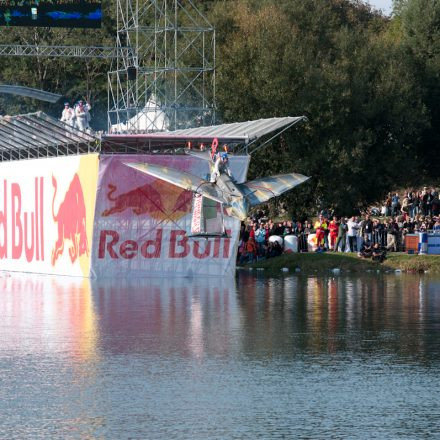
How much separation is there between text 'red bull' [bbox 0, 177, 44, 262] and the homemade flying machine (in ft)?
20.3

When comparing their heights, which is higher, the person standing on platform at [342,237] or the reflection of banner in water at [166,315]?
the person standing on platform at [342,237]

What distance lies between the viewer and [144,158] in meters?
37.8

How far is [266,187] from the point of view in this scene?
125 feet

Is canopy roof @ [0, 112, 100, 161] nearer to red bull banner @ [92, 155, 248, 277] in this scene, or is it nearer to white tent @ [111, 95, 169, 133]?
red bull banner @ [92, 155, 248, 277]

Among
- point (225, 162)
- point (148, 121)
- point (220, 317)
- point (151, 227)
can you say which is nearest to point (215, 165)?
point (225, 162)

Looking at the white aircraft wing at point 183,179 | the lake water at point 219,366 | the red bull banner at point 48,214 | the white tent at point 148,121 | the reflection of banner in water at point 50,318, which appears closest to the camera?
the lake water at point 219,366

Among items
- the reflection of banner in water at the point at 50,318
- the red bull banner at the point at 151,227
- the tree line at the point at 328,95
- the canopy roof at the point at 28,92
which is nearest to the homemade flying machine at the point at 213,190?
the red bull banner at the point at 151,227

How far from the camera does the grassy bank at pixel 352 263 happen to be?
4197 centimetres

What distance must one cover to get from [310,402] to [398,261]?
27.8 meters

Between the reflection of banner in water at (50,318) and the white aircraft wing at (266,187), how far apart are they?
5462 mm

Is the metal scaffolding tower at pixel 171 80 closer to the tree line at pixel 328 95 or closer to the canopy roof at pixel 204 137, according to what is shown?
the tree line at pixel 328 95

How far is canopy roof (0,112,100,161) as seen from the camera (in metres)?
37.9

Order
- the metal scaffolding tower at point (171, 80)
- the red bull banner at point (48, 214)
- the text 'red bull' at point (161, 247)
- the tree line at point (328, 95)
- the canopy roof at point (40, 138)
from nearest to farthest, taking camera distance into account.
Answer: the text 'red bull' at point (161, 247) → the canopy roof at point (40, 138) → the red bull banner at point (48, 214) → the metal scaffolding tower at point (171, 80) → the tree line at point (328, 95)

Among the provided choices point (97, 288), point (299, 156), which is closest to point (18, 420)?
point (97, 288)
